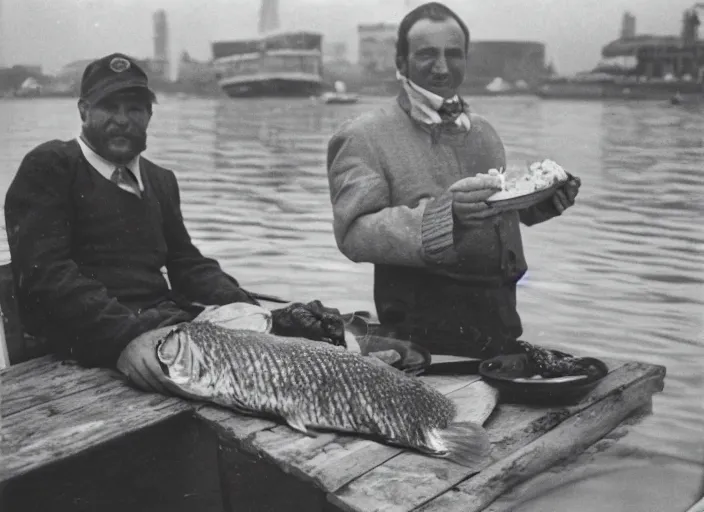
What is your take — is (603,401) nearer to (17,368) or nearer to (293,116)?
(17,368)

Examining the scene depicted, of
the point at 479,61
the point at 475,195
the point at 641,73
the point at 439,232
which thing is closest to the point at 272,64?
the point at 479,61

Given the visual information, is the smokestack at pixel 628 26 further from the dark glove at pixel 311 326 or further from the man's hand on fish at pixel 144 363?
the man's hand on fish at pixel 144 363

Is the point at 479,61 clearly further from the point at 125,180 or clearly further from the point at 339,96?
the point at 125,180

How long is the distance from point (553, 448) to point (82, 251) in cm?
194

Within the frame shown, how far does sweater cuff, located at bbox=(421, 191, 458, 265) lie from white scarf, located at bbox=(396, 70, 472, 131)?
45 cm

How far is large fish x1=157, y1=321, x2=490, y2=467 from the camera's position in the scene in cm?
247

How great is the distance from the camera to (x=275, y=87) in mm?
4094

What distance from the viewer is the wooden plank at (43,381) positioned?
270cm

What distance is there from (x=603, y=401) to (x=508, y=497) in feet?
2.46

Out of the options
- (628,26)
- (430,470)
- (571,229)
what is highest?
(628,26)

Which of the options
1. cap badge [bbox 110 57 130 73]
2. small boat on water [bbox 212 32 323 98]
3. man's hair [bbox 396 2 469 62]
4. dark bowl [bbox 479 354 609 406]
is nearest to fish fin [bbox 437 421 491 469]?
dark bowl [bbox 479 354 609 406]

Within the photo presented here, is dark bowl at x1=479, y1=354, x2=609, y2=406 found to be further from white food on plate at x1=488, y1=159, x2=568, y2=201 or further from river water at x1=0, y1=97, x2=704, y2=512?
white food on plate at x1=488, y1=159, x2=568, y2=201

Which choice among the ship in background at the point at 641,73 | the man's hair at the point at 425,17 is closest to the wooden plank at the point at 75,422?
the man's hair at the point at 425,17

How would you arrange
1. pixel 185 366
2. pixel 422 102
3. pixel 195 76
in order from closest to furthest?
pixel 185 366 < pixel 422 102 < pixel 195 76
